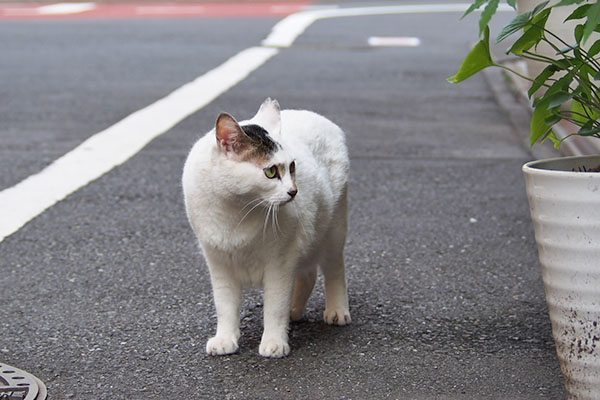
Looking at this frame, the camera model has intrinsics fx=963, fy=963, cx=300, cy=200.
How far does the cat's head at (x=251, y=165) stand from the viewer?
358 centimetres

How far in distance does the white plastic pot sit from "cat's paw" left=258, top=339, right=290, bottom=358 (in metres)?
1.11

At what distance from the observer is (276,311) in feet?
12.7

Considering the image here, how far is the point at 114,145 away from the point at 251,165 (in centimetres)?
453

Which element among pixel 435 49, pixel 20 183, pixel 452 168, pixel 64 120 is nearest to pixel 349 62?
→ pixel 435 49

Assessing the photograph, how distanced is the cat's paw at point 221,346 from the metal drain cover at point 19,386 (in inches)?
26.4

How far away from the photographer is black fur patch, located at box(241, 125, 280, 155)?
3.59m

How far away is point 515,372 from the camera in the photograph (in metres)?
3.67

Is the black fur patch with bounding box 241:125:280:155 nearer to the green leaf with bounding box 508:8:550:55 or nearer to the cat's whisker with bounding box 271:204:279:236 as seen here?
the cat's whisker with bounding box 271:204:279:236

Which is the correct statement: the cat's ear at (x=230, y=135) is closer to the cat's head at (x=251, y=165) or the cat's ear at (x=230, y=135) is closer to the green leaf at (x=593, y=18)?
the cat's head at (x=251, y=165)

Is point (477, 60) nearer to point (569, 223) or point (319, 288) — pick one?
point (569, 223)

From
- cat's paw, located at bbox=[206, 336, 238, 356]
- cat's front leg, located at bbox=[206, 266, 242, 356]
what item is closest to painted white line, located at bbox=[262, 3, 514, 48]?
cat's front leg, located at bbox=[206, 266, 242, 356]

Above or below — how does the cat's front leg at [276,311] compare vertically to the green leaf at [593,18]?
below

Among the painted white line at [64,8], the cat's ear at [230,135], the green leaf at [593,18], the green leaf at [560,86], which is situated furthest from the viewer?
the painted white line at [64,8]

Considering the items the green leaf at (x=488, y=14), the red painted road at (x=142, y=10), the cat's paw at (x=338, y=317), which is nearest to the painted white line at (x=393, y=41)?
the red painted road at (x=142, y=10)
